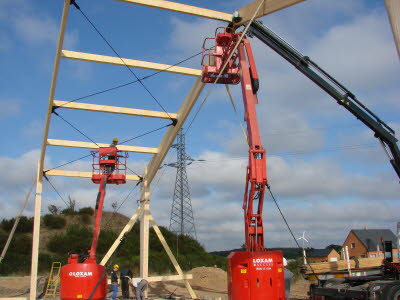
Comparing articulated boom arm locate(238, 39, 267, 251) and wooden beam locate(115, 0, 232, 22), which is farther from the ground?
wooden beam locate(115, 0, 232, 22)

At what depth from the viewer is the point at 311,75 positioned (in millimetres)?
14180

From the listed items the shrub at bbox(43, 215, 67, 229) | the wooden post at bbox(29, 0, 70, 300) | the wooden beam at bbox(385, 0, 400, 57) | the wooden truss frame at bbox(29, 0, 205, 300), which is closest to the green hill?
the shrub at bbox(43, 215, 67, 229)

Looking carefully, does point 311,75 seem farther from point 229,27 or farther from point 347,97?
point 229,27

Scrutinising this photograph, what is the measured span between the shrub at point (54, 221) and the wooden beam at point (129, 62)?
32.1m

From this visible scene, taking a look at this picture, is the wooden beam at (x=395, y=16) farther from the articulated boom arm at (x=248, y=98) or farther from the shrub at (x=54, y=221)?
the shrub at (x=54, y=221)

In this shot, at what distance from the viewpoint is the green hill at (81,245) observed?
3231cm

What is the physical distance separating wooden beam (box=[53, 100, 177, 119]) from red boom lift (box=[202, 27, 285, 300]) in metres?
4.05

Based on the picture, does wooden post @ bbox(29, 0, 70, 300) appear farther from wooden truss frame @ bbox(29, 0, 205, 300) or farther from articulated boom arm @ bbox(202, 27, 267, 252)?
articulated boom arm @ bbox(202, 27, 267, 252)

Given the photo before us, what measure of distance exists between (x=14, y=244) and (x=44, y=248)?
2412mm

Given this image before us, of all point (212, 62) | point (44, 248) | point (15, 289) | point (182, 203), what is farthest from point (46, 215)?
point (212, 62)

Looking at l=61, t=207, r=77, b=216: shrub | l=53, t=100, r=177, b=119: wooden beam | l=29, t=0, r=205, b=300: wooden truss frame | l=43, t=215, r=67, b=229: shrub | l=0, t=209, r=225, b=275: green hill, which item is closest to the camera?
l=29, t=0, r=205, b=300: wooden truss frame

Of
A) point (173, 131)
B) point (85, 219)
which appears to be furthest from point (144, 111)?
point (85, 219)

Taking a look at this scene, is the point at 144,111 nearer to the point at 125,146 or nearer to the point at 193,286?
the point at 125,146

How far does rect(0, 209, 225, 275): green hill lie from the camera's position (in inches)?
1272
